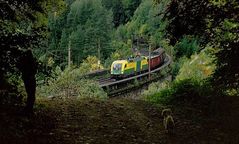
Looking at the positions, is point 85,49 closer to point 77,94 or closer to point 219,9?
point 77,94

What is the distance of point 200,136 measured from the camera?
10914 millimetres

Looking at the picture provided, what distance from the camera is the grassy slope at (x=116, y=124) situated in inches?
377

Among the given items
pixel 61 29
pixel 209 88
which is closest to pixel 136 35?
pixel 61 29

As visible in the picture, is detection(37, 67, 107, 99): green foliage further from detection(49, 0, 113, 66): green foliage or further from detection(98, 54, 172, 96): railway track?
detection(49, 0, 113, 66): green foliage

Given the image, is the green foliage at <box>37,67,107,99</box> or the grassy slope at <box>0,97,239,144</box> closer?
the grassy slope at <box>0,97,239,144</box>

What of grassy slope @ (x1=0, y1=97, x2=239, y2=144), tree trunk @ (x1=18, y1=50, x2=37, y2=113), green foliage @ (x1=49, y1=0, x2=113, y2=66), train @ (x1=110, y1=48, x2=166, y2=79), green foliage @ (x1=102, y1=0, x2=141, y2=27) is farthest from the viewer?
green foliage @ (x1=102, y1=0, x2=141, y2=27)

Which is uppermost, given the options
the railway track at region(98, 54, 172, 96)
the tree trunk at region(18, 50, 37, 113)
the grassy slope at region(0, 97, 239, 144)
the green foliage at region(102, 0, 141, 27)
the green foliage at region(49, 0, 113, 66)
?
the green foliage at region(102, 0, 141, 27)

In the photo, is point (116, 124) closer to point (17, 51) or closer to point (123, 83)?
point (17, 51)

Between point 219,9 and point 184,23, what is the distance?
102 centimetres

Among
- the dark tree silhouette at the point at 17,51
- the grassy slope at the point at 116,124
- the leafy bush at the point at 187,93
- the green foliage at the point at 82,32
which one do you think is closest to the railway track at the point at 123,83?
the green foliage at the point at 82,32

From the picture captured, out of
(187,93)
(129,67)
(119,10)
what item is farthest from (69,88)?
(119,10)

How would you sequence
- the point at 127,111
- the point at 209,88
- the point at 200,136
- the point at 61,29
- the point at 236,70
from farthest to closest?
1. the point at 61,29
2. the point at 209,88
3. the point at 127,111
4. the point at 236,70
5. the point at 200,136

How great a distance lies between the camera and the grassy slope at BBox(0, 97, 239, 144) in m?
9.57

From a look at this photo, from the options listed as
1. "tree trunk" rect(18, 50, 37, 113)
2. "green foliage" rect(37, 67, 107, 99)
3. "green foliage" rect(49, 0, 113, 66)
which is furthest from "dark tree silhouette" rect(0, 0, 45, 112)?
"green foliage" rect(49, 0, 113, 66)
